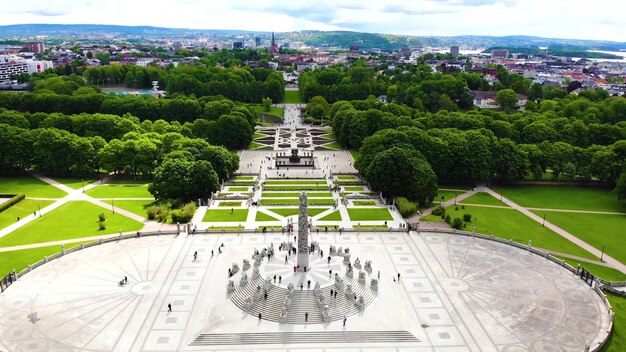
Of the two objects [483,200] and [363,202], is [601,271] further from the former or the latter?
[363,202]

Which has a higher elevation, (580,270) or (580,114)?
(580,114)

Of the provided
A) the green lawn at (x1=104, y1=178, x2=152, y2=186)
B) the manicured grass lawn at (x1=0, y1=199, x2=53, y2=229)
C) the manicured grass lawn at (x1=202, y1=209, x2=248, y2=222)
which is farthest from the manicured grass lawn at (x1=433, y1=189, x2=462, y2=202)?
the manicured grass lawn at (x1=0, y1=199, x2=53, y2=229)

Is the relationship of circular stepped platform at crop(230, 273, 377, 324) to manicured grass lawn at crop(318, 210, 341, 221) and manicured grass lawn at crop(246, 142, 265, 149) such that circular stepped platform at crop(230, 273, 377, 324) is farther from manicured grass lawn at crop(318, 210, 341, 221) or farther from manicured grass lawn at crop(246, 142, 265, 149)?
manicured grass lawn at crop(246, 142, 265, 149)

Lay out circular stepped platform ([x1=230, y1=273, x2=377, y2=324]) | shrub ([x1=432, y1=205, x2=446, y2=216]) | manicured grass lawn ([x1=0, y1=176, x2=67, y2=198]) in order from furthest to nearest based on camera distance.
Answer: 1. manicured grass lawn ([x1=0, y1=176, x2=67, y2=198])
2. shrub ([x1=432, y1=205, x2=446, y2=216])
3. circular stepped platform ([x1=230, y1=273, x2=377, y2=324])

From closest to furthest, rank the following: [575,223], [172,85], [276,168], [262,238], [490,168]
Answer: [262,238]
[575,223]
[490,168]
[276,168]
[172,85]

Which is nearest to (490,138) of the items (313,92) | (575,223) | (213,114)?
(575,223)

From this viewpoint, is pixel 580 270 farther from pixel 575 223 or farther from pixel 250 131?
pixel 250 131

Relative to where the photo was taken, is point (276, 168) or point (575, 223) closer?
point (575, 223)

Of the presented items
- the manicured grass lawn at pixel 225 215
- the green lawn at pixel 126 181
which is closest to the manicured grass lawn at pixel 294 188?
the manicured grass lawn at pixel 225 215
